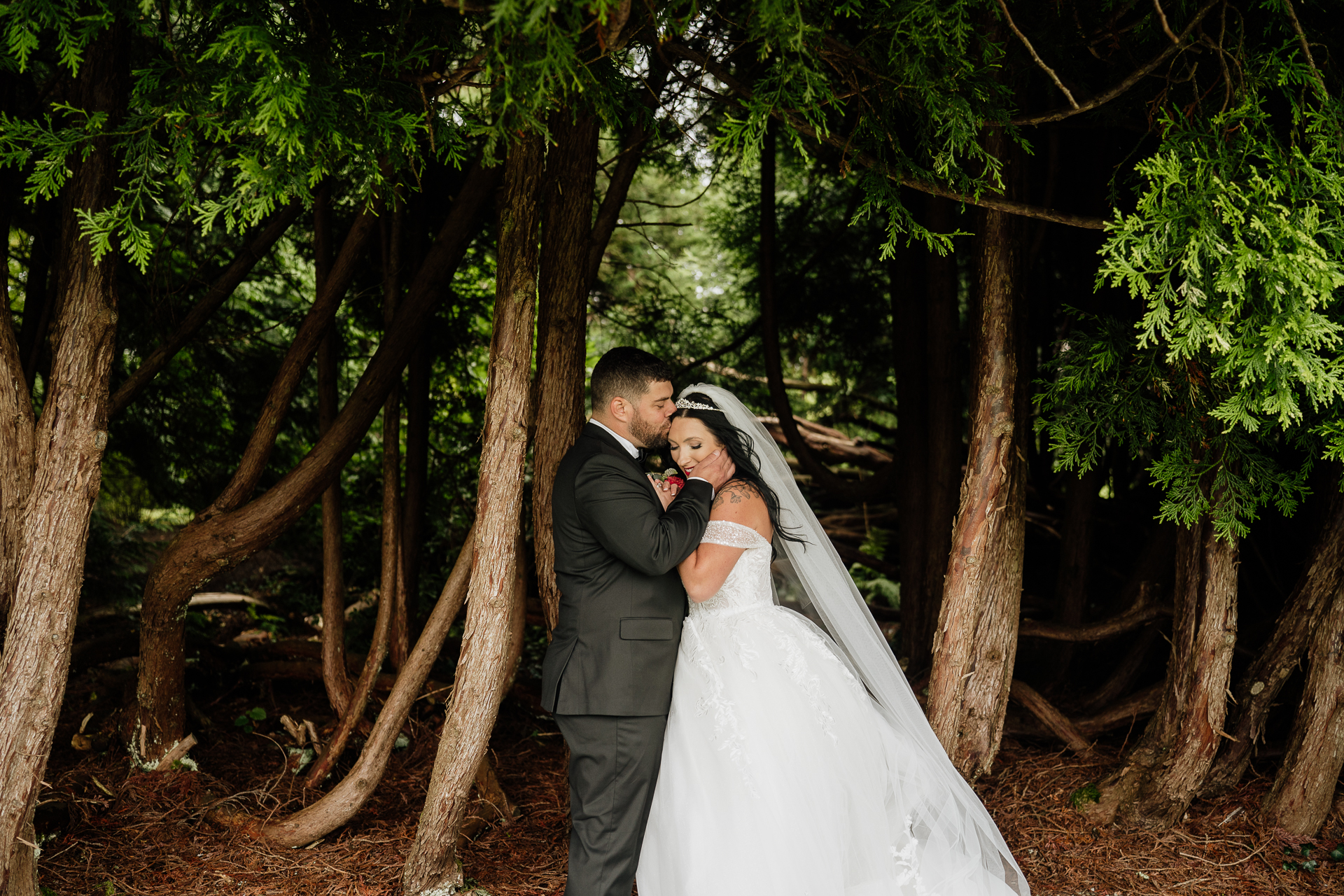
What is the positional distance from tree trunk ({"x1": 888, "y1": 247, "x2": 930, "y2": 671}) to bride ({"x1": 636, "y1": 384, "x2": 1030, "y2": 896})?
6.79 ft

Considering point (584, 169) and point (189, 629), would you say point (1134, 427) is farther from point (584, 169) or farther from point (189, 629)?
point (189, 629)

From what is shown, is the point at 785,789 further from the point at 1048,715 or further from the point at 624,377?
the point at 1048,715

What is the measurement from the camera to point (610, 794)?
3.28 metres

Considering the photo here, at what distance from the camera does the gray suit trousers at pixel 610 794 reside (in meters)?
3.22

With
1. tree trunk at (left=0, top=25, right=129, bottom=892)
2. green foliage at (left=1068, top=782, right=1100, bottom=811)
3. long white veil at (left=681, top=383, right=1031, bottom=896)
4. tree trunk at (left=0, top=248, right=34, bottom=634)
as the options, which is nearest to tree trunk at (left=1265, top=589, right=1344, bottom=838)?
green foliage at (left=1068, top=782, right=1100, bottom=811)

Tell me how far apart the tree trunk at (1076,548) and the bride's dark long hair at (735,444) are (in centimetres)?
280

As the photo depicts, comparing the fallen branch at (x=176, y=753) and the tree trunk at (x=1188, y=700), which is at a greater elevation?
the tree trunk at (x=1188, y=700)

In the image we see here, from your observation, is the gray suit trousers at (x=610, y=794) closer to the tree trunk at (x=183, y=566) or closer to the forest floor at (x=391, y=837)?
the forest floor at (x=391, y=837)

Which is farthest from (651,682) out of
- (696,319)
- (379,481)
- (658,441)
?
(379,481)

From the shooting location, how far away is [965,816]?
11.3 feet

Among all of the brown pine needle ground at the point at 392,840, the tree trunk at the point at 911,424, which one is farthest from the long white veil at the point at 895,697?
the tree trunk at the point at 911,424

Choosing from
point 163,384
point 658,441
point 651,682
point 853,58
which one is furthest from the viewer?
point 163,384

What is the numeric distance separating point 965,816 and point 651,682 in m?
1.36

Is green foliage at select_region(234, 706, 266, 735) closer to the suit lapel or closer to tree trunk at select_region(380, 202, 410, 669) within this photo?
tree trunk at select_region(380, 202, 410, 669)
